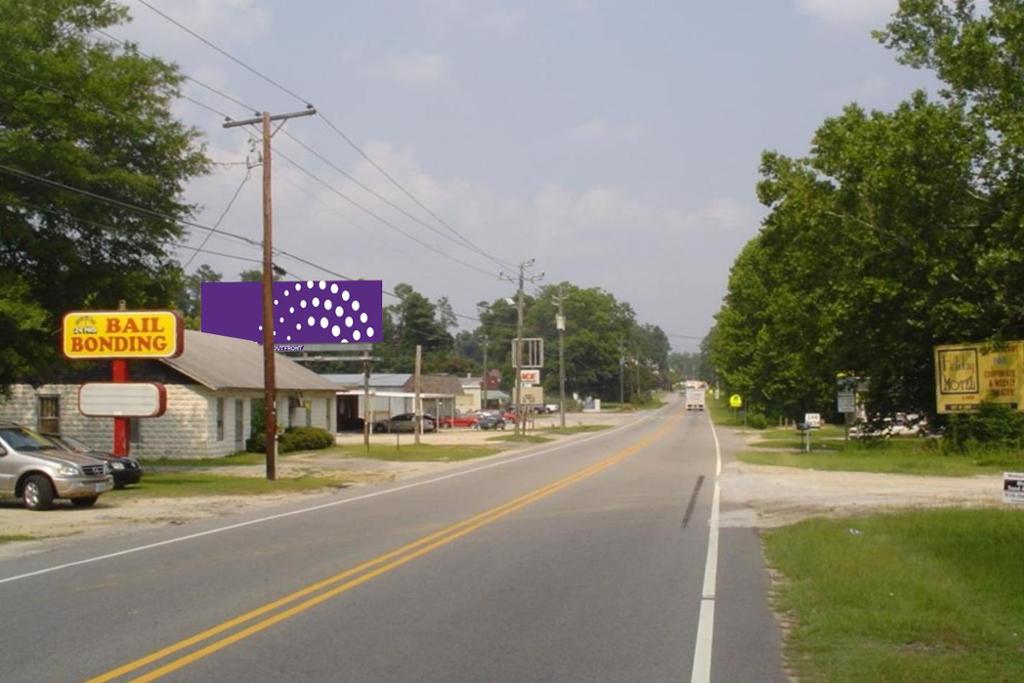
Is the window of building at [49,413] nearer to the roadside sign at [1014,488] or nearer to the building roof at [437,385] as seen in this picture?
the roadside sign at [1014,488]

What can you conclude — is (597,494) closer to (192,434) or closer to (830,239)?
(830,239)

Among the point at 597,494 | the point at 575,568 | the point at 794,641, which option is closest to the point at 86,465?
the point at 597,494

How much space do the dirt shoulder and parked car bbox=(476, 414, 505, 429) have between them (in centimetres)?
5392

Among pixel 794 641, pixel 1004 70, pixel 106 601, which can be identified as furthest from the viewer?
pixel 1004 70

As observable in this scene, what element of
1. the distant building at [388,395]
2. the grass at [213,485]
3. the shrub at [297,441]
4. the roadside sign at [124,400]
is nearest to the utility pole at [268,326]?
the grass at [213,485]

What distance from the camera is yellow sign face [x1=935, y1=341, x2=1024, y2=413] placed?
36.9 metres

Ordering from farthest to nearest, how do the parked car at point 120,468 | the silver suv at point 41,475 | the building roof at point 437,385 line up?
the building roof at point 437,385 < the parked car at point 120,468 < the silver suv at point 41,475

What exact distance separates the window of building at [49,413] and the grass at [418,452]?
1091cm

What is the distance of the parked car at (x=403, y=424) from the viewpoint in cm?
7206

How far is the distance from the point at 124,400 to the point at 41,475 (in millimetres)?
7102

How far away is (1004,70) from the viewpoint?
21469 millimetres

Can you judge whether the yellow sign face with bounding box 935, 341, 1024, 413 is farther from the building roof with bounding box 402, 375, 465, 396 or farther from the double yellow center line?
the building roof with bounding box 402, 375, 465, 396

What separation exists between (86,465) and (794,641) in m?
16.7

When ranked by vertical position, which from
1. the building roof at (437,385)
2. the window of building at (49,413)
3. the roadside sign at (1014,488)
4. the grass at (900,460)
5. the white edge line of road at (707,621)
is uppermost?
the building roof at (437,385)
